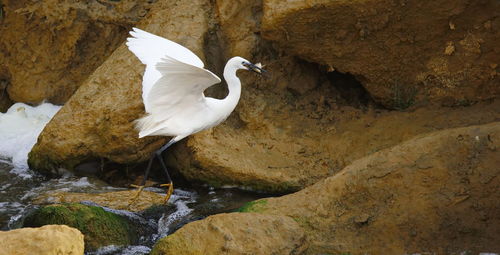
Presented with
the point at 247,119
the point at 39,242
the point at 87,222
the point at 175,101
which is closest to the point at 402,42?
the point at 247,119

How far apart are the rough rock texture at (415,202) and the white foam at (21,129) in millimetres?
3561

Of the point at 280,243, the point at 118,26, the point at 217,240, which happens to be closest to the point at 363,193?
the point at 280,243

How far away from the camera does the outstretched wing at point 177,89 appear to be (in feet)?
17.5

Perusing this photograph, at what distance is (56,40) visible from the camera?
27.4 ft

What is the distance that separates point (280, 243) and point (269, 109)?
2.96 meters

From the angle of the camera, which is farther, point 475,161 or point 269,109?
point 269,109

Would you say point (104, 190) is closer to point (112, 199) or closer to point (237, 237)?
point (112, 199)

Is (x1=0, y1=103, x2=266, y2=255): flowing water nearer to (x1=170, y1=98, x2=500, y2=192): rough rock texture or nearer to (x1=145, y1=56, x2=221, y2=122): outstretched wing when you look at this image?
(x1=170, y1=98, x2=500, y2=192): rough rock texture

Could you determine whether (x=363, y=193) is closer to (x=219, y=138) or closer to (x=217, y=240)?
(x=217, y=240)

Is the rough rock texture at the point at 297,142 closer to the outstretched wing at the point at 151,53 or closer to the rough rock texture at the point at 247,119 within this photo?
the rough rock texture at the point at 247,119

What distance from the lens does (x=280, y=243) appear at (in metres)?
4.25

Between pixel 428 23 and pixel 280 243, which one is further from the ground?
pixel 428 23

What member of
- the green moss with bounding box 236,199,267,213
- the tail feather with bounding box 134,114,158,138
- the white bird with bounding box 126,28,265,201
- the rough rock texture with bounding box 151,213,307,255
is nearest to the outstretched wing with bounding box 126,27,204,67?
the white bird with bounding box 126,28,265,201

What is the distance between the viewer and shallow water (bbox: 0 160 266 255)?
5.55 meters
